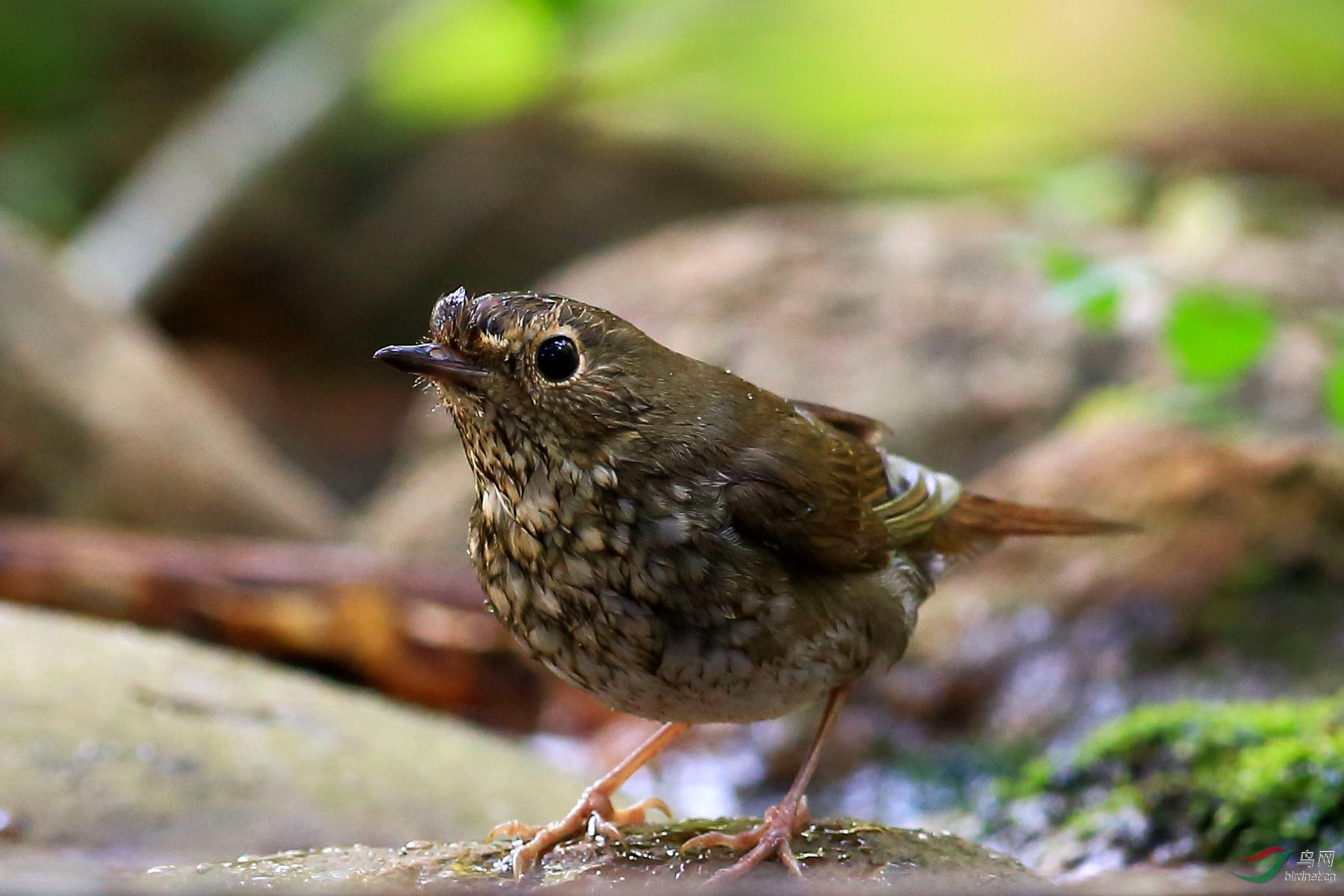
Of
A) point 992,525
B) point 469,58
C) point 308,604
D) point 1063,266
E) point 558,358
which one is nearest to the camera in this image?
point 558,358

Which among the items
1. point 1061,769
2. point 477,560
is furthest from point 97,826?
point 1061,769

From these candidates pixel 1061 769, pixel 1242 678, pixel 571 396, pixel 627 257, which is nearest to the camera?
pixel 571 396

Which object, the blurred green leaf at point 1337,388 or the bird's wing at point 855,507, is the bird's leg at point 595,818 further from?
the blurred green leaf at point 1337,388

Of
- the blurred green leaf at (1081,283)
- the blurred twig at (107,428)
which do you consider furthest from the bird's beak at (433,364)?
the blurred twig at (107,428)

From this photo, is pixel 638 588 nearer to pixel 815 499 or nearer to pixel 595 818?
pixel 815 499

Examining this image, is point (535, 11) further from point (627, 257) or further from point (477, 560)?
point (477, 560)

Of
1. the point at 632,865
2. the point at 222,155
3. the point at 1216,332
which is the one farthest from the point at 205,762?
the point at 222,155

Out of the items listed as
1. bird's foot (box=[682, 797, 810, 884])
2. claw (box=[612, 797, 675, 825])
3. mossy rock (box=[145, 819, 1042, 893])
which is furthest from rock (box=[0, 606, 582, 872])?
bird's foot (box=[682, 797, 810, 884])
